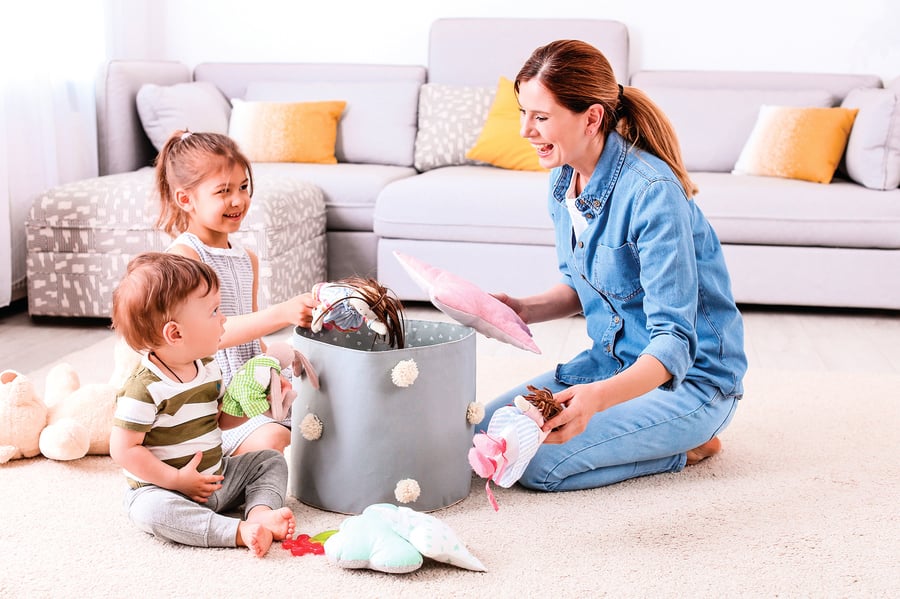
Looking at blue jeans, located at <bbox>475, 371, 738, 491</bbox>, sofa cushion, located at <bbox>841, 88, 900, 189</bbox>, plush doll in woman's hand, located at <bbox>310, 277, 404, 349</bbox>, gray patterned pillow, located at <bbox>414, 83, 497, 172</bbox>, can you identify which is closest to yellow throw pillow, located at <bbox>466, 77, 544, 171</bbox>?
gray patterned pillow, located at <bbox>414, 83, 497, 172</bbox>

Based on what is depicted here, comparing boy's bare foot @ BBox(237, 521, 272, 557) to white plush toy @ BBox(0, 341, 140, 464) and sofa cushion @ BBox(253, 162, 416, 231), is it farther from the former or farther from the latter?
sofa cushion @ BBox(253, 162, 416, 231)

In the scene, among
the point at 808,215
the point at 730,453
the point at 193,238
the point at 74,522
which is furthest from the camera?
the point at 808,215

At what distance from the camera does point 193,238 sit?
6.07 feet

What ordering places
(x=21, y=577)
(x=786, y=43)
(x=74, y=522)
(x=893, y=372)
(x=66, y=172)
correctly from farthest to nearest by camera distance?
(x=786, y=43) → (x=66, y=172) → (x=893, y=372) → (x=74, y=522) → (x=21, y=577)

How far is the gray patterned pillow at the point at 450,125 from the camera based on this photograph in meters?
3.83

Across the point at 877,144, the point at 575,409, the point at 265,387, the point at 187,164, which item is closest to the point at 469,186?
the point at 877,144

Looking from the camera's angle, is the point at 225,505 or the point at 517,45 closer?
the point at 225,505

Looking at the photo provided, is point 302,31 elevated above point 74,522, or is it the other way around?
point 302,31

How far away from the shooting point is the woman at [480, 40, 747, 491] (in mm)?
1584

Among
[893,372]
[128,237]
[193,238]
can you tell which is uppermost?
[193,238]

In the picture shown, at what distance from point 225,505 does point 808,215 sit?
2.29m

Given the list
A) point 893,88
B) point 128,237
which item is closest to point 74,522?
point 128,237

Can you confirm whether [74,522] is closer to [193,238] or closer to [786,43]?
[193,238]

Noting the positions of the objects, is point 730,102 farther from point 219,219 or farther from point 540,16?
point 219,219
